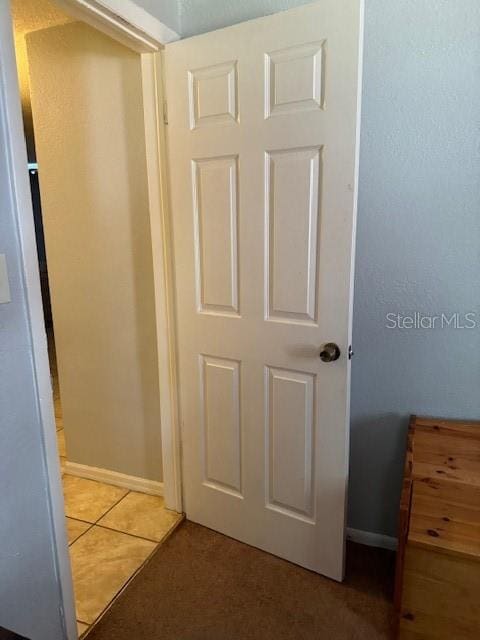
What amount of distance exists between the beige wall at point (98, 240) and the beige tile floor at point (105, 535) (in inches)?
5.7

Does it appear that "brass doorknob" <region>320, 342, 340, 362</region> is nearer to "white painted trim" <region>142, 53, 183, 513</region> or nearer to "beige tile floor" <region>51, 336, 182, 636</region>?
"white painted trim" <region>142, 53, 183, 513</region>

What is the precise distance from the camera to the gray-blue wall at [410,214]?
1438 mm

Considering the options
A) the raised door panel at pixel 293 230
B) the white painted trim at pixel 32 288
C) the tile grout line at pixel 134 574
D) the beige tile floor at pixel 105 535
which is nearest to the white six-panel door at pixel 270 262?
the raised door panel at pixel 293 230

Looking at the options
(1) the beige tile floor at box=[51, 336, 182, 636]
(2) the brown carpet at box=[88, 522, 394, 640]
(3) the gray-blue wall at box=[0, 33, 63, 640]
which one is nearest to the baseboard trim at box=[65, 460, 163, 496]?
(1) the beige tile floor at box=[51, 336, 182, 636]

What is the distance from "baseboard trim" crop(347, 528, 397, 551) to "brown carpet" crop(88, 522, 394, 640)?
30 mm

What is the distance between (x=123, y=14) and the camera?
56.0 inches

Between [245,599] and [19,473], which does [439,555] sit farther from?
[19,473]

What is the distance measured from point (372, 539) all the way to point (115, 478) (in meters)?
1.32

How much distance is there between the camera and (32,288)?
1163 millimetres

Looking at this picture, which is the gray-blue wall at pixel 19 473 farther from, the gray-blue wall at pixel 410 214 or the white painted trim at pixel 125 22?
the gray-blue wall at pixel 410 214

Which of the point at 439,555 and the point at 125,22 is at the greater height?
the point at 125,22

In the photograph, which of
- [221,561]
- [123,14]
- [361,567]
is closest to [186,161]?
[123,14]

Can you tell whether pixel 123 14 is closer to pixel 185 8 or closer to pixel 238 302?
pixel 185 8

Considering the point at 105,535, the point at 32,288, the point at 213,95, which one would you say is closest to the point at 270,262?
the point at 213,95
